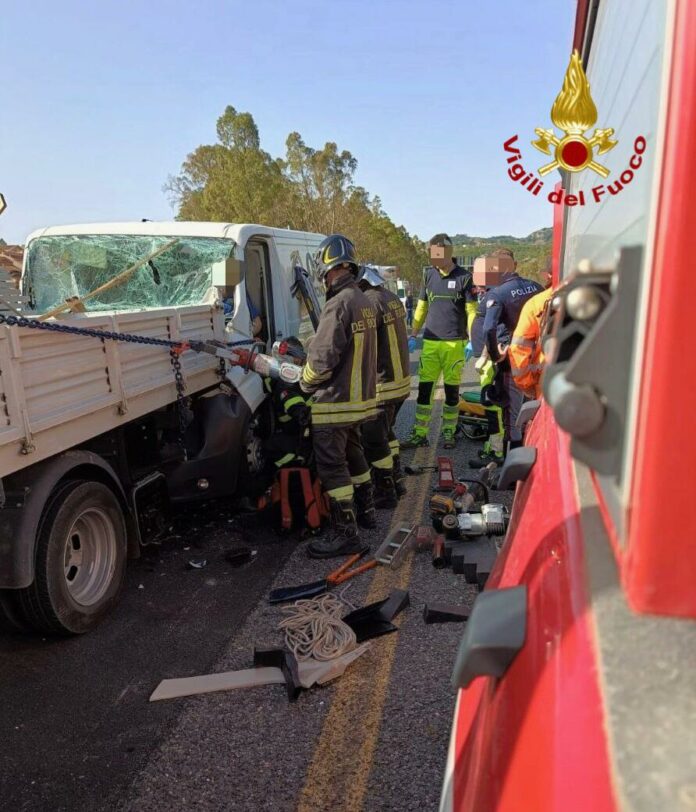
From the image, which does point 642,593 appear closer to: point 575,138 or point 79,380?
point 575,138

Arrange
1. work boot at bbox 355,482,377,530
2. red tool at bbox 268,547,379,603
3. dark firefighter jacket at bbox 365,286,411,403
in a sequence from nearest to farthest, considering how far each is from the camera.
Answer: red tool at bbox 268,547,379,603
work boot at bbox 355,482,377,530
dark firefighter jacket at bbox 365,286,411,403

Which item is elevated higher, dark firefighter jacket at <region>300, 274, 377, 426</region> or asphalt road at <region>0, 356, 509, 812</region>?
dark firefighter jacket at <region>300, 274, 377, 426</region>

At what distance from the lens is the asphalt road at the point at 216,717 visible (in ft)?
7.57

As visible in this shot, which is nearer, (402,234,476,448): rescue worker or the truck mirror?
the truck mirror

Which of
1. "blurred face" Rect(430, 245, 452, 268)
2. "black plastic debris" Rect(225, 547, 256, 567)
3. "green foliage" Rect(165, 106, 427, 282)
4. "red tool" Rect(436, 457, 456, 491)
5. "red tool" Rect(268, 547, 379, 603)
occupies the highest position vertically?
"green foliage" Rect(165, 106, 427, 282)

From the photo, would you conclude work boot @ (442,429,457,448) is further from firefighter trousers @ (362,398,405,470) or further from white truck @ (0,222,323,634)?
white truck @ (0,222,323,634)

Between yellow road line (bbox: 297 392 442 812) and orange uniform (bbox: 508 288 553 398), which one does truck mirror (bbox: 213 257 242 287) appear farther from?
yellow road line (bbox: 297 392 442 812)

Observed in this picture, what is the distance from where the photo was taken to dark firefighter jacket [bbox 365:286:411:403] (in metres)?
5.02

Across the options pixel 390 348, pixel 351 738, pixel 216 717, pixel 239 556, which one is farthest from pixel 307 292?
pixel 351 738

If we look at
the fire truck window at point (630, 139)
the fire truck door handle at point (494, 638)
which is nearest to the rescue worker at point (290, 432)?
the fire truck window at point (630, 139)

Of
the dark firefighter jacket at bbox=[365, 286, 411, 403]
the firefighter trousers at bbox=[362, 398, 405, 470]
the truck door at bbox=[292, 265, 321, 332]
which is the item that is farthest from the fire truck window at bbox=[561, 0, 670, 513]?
the truck door at bbox=[292, 265, 321, 332]

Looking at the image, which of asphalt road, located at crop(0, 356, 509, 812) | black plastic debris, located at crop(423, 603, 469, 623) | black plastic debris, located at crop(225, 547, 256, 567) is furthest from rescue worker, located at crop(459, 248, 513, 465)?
black plastic debris, located at crop(423, 603, 469, 623)

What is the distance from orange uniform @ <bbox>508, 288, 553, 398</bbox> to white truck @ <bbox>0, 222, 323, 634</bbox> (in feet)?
6.78

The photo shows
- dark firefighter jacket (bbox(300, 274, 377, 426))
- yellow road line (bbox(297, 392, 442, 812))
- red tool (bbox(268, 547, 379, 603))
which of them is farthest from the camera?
dark firefighter jacket (bbox(300, 274, 377, 426))
